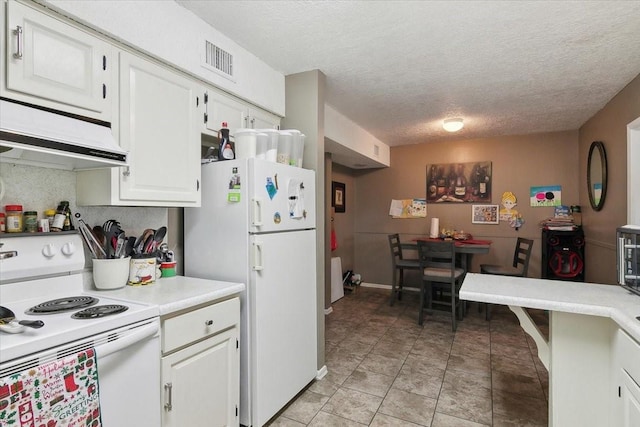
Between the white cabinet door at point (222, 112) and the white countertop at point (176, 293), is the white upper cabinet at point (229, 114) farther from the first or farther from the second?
the white countertop at point (176, 293)

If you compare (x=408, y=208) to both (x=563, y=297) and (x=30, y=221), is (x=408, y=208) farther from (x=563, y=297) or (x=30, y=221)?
(x=30, y=221)

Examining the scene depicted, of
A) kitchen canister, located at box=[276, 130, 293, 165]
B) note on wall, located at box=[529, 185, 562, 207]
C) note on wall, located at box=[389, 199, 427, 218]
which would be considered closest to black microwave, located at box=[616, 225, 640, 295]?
kitchen canister, located at box=[276, 130, 293, 165]

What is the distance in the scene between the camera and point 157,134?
1730mm

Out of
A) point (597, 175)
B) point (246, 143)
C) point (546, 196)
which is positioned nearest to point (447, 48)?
point (246, 143)

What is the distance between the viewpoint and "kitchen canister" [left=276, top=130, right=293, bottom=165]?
7.32 feet

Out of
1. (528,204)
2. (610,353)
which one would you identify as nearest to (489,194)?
(528,204)

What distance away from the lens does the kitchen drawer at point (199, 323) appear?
145 centimetres

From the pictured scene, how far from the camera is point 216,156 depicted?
2.18m

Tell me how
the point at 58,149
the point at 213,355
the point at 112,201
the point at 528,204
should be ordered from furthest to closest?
the point at 528,204, the point at 213,355, the point at 112,201, the point at 58,149

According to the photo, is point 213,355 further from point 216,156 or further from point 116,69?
point 116,69

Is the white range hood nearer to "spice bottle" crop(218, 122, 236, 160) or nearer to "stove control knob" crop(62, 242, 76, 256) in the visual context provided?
"stove control knob" crop(62, 242, 76, 256)

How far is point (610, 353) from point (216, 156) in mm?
2321

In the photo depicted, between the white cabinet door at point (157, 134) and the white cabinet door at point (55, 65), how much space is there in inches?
3.8

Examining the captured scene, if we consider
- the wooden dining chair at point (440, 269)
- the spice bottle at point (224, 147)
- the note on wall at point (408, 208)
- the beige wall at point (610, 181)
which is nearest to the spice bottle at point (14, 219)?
the spice bottle at point (224, 147)
